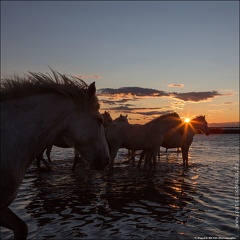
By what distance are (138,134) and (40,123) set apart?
459 inches

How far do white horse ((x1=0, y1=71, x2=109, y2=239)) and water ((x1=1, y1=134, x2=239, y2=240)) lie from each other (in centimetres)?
280

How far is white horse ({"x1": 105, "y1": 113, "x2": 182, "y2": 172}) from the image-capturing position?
14.1 meters

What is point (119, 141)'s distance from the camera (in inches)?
557

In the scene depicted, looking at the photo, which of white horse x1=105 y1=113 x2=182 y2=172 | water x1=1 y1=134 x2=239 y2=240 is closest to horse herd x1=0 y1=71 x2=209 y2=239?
water x1=1 y1=134 x2=239 y2=240

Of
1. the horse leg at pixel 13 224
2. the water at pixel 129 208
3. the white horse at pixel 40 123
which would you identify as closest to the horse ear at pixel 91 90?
the white horse at pixel 40 123

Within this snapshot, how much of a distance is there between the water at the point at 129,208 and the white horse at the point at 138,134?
2.37 metres

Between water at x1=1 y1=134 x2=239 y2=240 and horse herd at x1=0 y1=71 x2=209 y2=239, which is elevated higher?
horse herd at x1=0 y1=71 x2=209 y2=239

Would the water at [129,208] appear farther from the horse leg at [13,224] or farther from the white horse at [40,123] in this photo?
the white horse at [40,123]

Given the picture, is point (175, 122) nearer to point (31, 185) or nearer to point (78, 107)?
point (31, 185)

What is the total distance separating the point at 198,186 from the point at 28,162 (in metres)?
8.62

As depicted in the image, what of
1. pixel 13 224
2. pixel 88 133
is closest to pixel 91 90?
pixel 88 133

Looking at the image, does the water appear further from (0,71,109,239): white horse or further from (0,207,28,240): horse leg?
(0,71,109,239): white horse

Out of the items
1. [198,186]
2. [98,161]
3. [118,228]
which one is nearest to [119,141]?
[198,186]

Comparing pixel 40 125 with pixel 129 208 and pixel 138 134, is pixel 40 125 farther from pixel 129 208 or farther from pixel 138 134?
pixel 138 134
